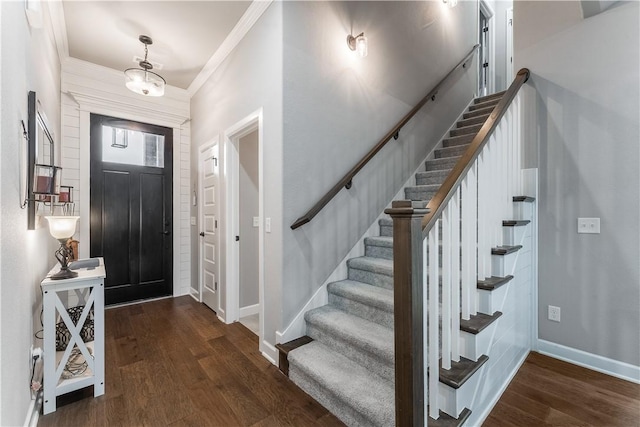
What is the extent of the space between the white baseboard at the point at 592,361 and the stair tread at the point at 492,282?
1.08m

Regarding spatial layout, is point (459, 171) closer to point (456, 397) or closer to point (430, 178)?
point (456, 397)

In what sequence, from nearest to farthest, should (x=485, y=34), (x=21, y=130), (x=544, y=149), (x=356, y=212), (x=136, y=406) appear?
(x=21, y=130) < (x=136, y=406) < (x=544, y=149) < (x=356, y=212) < (x=485, y=34)

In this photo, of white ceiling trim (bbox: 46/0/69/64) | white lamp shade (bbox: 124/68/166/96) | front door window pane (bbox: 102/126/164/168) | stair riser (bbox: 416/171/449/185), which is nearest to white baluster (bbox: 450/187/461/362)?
stair riser (bbox: 416/171/449/185)

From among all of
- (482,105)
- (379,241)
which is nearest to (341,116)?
(379,241)

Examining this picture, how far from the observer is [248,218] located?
3434mm

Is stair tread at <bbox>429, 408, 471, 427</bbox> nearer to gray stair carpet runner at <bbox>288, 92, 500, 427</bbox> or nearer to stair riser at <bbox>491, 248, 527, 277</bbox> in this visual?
gray stair carpet runner at <bbox>288, 92, 500, 427</bbox>


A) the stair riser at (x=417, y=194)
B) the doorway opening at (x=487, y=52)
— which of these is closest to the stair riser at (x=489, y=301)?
the stair riser at (x=417, y=194)

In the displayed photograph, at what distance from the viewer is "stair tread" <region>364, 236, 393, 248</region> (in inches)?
104

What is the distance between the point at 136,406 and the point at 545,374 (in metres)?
2.94

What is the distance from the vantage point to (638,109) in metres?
2.07

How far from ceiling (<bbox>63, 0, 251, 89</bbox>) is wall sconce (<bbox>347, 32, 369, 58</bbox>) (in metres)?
0.98

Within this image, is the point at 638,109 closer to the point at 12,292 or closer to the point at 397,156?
the point at 397,156

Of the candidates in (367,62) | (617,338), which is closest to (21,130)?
(367,62)

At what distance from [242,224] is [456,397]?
2.64m
